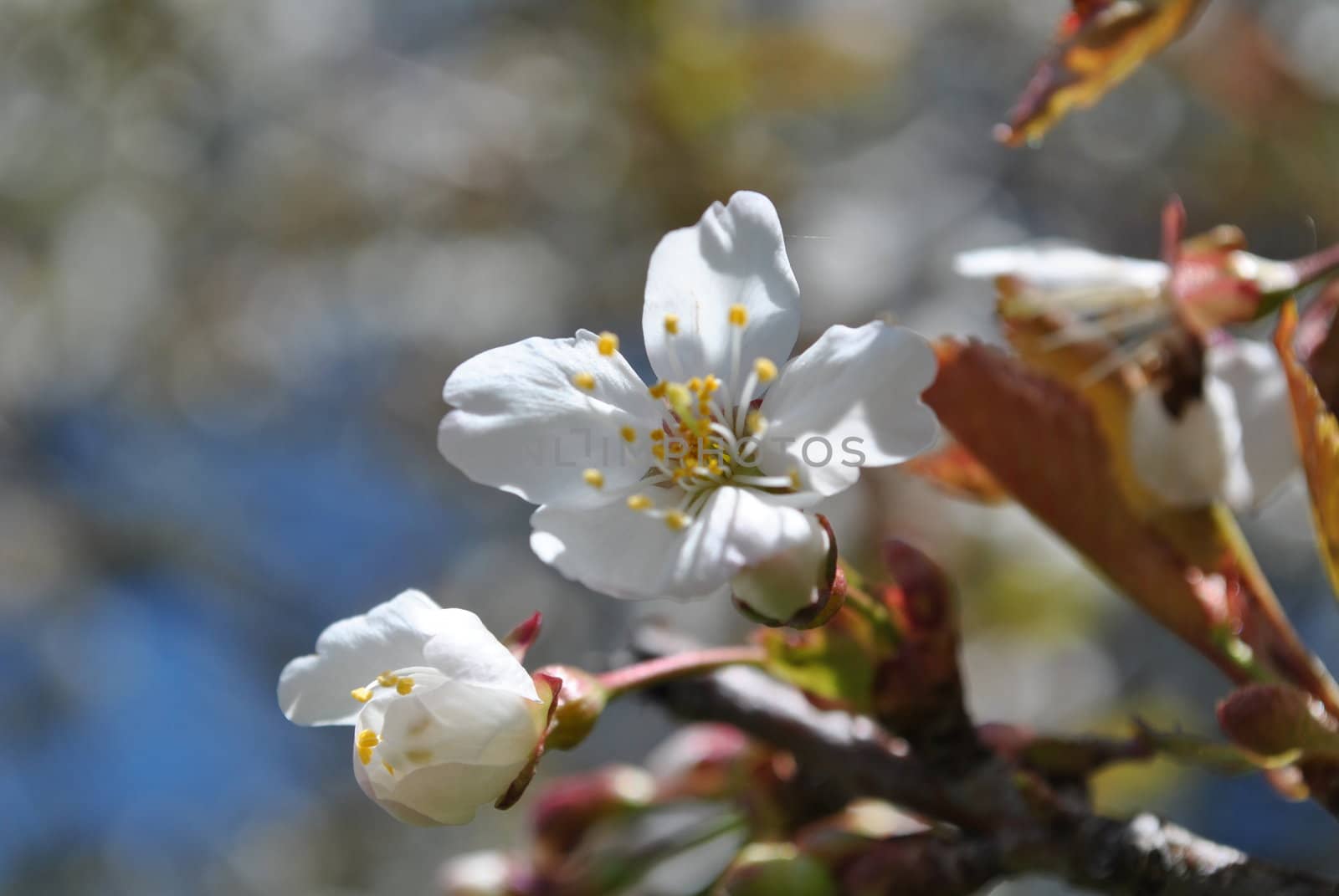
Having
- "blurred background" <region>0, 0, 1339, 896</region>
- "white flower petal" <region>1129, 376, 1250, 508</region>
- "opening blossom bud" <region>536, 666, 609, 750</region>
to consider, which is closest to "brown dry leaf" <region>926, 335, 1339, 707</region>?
"white flower petal" <region>1129, 376, 1250, 508</region>

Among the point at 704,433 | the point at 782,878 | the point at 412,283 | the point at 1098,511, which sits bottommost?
the point at 412,283

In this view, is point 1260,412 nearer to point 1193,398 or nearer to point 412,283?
point 1193,398

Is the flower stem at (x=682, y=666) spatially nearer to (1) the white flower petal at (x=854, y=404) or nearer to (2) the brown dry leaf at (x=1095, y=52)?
(1) the white flower petal at (x=854, y=404)

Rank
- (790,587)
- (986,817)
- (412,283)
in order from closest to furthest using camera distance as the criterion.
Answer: (790,587), (986,817), (412,283)

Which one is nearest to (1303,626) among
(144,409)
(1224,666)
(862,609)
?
(1224,666)

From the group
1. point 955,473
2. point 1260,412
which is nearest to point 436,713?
point 955,473

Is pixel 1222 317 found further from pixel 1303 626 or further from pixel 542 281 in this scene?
pixel 542 281

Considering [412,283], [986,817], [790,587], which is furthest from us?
[412,283]
